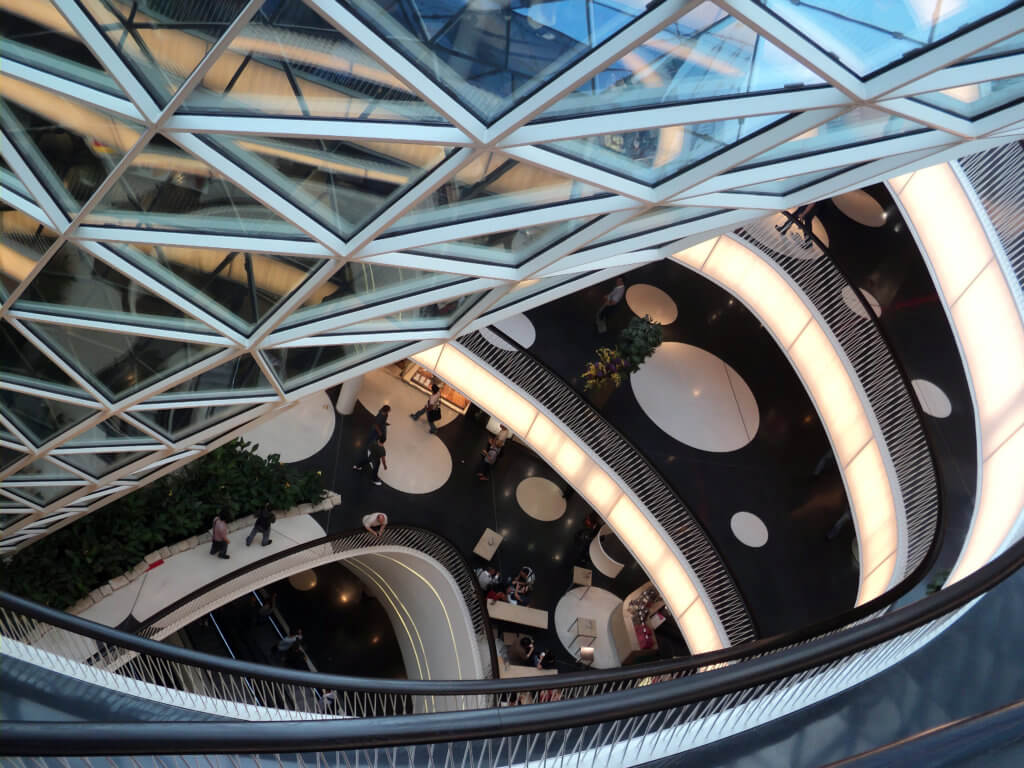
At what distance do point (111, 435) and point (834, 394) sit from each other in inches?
624

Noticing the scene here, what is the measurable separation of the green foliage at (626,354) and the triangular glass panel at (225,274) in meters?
12.0

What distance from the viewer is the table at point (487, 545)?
21344 millimetres

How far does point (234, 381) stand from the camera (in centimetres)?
1229

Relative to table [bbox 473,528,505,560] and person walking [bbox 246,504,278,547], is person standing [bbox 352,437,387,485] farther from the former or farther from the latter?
person walking [bbox 246,504,278,547]

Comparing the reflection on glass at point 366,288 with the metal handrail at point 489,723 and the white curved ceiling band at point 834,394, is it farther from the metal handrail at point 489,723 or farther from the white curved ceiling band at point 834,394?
the white curved ceiling band at point 834,394

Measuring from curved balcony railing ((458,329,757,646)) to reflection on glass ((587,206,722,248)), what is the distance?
9585 millimetres

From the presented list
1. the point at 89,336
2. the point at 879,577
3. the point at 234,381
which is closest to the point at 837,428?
the point at 879,577

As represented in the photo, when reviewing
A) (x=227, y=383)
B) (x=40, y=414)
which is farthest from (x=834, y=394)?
(x=40, y=414)

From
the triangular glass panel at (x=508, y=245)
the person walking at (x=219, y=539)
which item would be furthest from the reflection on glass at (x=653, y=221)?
the person walking at (x=219, y=539)

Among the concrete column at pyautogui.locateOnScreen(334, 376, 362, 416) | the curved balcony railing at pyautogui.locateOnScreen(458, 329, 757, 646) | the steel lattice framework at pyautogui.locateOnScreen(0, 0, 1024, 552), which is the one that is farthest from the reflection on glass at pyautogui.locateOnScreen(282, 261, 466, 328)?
the concrete column at pyautogui.locateOnScreen(334, 376, 362, 416)

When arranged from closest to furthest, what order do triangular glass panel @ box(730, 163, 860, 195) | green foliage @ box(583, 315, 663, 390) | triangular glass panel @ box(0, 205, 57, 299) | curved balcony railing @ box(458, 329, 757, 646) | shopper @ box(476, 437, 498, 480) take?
1. triangular glass panel @ box(0, 205, 57, 299)
2. triangular glass panel @ box(730, 163, 860, 195)
3. curved balcony railing @ box(458, 329, 757, 646)
4. green foliage @ box(583, 315, 663, 390)
5. shopper @ box(476, 437, 498, 480)

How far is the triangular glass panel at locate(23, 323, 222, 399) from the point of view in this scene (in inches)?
413

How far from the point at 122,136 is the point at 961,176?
15115 millimetres

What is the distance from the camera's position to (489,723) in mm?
4336
